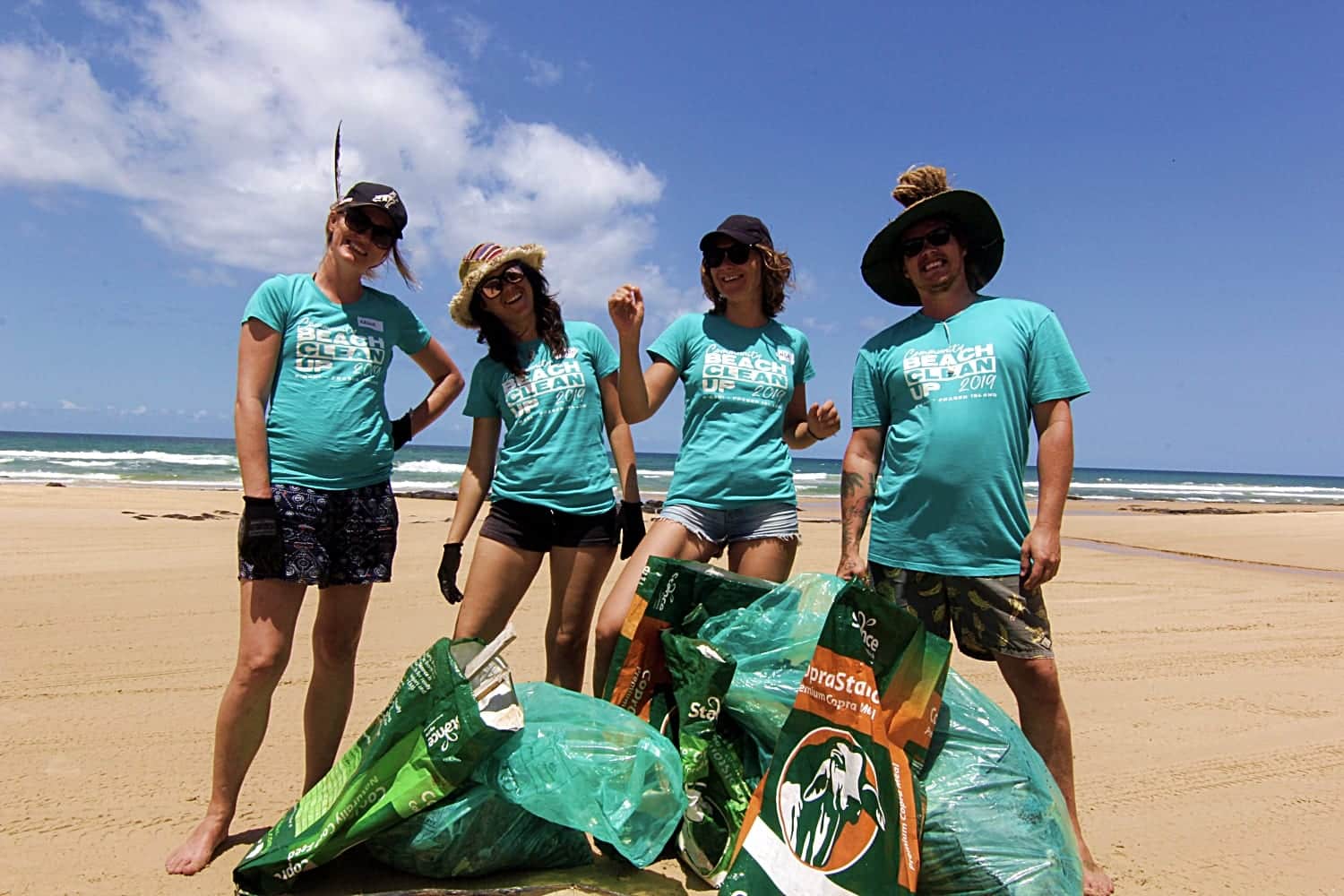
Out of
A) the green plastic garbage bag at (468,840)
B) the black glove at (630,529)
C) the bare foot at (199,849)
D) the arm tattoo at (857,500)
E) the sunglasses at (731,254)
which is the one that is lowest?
the bare foot at (199,849)

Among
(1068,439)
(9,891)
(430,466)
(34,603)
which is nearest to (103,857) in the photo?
(9,891)

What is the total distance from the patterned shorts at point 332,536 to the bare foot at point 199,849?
0.72 m

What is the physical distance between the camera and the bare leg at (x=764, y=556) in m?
2.88

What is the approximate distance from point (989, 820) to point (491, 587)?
173cm

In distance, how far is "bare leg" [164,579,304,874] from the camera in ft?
7.98

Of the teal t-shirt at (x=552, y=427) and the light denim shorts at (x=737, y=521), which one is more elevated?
the teal t-shirt at (x=552, y=427)

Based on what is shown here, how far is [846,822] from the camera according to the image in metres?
1.88

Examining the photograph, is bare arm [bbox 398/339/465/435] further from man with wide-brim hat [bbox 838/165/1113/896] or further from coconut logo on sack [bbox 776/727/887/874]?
coconut logo on sack [bbox 776/727/887/874]

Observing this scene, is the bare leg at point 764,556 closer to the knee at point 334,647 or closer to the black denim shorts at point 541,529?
the black denim shorts at point 541,529

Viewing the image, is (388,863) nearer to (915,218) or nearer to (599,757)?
(599,757)

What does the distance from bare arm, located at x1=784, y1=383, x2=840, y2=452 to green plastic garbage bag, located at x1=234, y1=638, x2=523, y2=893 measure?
1.39 meters

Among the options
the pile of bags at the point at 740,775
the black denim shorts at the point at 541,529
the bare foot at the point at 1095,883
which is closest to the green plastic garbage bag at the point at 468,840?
the pile of bags at the point at 740,775

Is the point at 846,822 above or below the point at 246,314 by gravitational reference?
below

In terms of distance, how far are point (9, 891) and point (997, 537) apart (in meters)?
2.81
